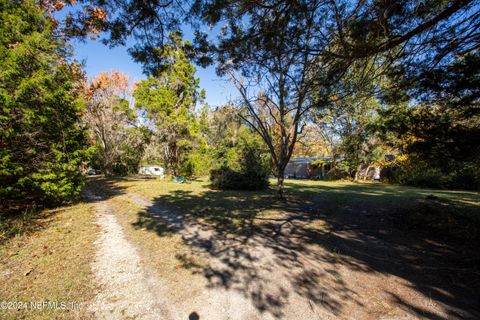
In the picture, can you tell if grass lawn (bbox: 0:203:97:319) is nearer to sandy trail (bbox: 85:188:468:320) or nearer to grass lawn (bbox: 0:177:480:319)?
grass lawn (bbox: 0:177:480:319)

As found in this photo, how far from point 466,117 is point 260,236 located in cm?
552

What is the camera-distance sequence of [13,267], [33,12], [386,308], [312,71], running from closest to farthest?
[386,308] < [13,267] < [312,71] < [33,12]

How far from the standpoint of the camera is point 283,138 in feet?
30.9

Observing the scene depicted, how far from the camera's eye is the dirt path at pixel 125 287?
2.36 metres

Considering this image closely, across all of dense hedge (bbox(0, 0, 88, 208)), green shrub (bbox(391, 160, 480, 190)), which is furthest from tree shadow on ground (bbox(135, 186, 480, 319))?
green shrub (bbox(391, 160, 480, 190))

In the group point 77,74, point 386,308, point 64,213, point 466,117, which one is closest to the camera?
point 386,308

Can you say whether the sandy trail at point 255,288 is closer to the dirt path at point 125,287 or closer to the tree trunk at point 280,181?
the dirt path at point 125,287

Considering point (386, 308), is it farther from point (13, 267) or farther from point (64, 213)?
point (64, 213)

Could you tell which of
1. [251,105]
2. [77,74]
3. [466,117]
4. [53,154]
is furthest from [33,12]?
[466,117]

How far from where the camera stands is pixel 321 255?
3.86 m

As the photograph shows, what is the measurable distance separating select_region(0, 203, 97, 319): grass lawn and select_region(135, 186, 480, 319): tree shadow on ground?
4.73ft

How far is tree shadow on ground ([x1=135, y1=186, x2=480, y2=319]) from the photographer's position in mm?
2689

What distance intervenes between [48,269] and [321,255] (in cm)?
467

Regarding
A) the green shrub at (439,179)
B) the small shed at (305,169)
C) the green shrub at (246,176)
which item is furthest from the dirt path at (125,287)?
the small shed at (305,169)
